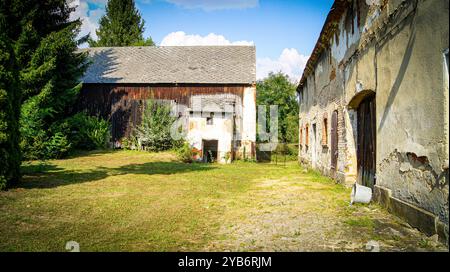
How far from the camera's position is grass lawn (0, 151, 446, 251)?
11.8ft

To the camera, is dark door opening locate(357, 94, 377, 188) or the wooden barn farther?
the wooden barn

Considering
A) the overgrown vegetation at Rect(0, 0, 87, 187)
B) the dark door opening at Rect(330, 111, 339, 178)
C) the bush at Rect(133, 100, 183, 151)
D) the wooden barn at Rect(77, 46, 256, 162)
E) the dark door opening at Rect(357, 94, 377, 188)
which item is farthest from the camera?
the wooden barn at Rect(77, 46, 256, 162)

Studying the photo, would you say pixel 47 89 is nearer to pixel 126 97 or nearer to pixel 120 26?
pixel 126 97

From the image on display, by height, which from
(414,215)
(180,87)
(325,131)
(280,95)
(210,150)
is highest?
(280,95)

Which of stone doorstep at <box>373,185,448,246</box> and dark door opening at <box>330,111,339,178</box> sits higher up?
dark door opening at <box>330,111,339,178</box>

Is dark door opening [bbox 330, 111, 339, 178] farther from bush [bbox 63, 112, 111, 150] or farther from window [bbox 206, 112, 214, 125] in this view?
bush [bbox 63, 112, 111, 150]

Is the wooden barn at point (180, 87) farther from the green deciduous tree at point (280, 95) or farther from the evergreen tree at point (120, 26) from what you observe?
the evergreen tree at point (120, 26)

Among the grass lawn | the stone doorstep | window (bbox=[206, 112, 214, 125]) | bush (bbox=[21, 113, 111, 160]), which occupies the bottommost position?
the grass lawn

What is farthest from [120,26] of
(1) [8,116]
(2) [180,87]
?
(1) [8,116]

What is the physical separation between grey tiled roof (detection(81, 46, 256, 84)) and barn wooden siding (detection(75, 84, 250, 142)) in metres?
0.43

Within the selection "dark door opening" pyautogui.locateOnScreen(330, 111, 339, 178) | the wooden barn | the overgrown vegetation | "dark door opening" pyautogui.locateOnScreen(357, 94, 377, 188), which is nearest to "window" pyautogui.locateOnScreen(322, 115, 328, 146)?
"dark door opening" pyautogui.locateOnScreen(330, 111, 339, 178)

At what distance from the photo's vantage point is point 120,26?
3756 cm

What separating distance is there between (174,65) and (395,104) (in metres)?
18.2

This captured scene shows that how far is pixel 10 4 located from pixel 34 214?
→ 41.5 feet
